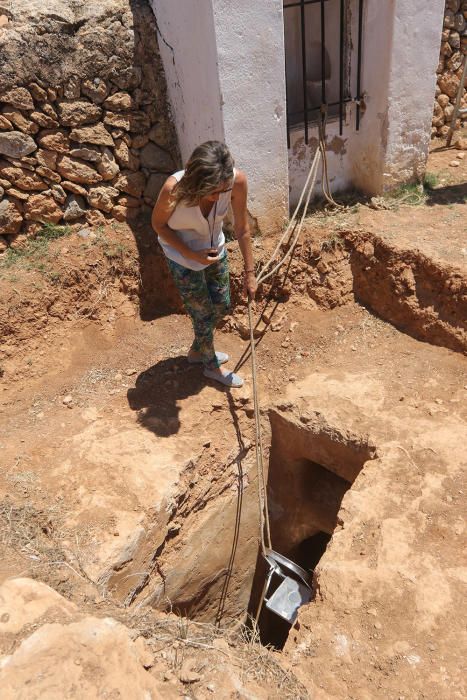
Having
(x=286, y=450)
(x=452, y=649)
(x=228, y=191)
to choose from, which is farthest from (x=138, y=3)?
(x=452, y=649)

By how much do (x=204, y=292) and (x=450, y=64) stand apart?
4.78 m

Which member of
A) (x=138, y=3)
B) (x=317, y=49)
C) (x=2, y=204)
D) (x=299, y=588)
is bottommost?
(x=299, y=588)

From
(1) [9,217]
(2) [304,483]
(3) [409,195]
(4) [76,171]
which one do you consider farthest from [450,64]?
(1) [9,217]

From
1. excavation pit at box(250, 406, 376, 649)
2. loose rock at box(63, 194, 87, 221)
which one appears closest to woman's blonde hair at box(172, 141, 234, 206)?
excavation pit at box(250, 406, 376, 649)

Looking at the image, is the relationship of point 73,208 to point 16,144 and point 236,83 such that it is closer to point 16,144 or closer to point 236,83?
point 16,144

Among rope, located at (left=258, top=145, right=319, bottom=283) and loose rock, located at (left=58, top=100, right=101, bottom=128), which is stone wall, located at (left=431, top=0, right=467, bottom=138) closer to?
rope, located at (left=258, top=145, right=319, bottom=283)

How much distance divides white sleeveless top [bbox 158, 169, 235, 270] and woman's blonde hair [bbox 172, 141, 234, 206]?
7.4 inches

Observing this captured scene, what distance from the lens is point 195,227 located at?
3414 mm

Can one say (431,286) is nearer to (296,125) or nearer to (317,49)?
(296,125)

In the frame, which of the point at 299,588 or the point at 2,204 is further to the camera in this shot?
the point at 2,204

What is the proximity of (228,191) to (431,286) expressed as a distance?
2.16 meters

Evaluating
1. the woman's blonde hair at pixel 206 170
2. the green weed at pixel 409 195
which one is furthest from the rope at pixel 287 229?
the woman's blonde hair at pixel 206 170

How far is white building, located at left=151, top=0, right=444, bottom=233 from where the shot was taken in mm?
4117

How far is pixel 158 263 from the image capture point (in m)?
5.00
